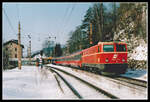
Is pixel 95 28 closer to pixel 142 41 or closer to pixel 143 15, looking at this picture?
pixel 143 15

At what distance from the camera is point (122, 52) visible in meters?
15.4

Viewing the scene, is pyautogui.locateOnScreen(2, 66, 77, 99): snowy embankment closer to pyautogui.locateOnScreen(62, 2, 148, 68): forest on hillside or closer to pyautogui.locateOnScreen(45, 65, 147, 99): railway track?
pyautogui.locateOnScreen(45, 65, 147, 99): railway track

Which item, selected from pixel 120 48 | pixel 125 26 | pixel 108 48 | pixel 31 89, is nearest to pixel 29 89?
pixel 31 89

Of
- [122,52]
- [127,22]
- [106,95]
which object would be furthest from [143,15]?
[106,95]

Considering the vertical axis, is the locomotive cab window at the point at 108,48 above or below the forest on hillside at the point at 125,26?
below

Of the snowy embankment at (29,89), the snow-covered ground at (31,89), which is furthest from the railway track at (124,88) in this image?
the snowy embankment at (29,89)

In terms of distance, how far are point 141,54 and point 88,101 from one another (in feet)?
64.2

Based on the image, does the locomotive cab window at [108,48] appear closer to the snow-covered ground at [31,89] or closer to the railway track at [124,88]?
the railway track at [124,88]

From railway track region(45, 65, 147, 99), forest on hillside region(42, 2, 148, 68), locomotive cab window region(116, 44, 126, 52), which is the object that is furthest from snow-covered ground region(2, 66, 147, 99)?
forest on hillside region(42, 2, 148, 68)

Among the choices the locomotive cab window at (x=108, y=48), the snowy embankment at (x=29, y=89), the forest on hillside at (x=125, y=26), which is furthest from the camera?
the forest on hillside at (x=125, y=26)

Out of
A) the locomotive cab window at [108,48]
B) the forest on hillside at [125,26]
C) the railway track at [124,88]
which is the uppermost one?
the forest on hillside at [125,26]

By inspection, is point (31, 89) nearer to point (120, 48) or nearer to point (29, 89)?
point (29, 89)

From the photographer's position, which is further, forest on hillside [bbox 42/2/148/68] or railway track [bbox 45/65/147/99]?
forest on hillside [bbox 42/2/148/68]

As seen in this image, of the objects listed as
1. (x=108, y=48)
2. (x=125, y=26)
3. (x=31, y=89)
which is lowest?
(x=31, y=89)
